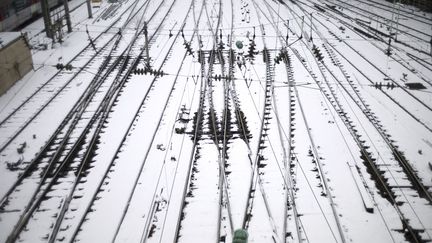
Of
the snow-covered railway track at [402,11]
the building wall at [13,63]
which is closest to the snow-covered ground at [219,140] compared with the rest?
→ the building wall at [13,63]

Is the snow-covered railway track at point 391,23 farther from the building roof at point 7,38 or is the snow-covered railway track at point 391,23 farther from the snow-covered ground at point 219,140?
the building roof at point 7,38

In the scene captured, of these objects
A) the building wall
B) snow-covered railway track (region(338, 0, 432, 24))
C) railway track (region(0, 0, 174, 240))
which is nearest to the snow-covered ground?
railway track (region(0, 0, 174, 240))

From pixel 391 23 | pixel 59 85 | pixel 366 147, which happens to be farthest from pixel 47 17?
pixel 391 23

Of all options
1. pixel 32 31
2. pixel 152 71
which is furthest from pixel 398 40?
pixel 32 31

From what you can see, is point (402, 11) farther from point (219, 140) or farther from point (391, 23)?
point (219, 140)

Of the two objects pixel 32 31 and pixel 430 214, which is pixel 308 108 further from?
pixel 32 31
